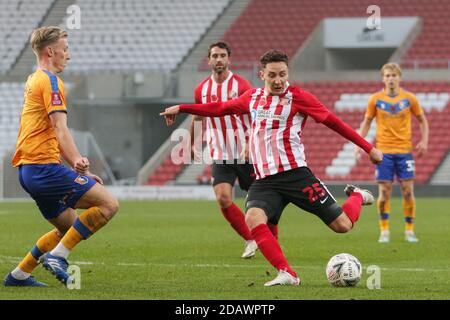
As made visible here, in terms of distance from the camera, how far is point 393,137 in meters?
14.0

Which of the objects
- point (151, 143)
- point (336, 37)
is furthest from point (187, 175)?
point (336, 37)

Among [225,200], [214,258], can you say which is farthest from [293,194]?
[225,200]

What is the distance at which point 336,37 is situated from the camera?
34.8 m

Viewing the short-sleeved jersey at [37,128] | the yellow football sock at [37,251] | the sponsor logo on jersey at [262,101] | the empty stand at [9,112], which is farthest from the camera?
the empty stand at [9,112]

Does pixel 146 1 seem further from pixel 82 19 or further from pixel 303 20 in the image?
pixel 303 20

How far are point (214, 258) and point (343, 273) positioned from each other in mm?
3303

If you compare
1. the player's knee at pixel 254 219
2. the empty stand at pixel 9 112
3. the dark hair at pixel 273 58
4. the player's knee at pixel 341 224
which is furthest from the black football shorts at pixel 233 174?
the empty stand at pixel 9 112

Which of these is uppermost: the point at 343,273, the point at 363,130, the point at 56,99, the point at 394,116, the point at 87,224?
the point at 394,116

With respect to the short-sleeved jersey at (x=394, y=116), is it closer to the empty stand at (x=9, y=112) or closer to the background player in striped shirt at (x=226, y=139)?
the background player in striped shirt at (x=226, y=139)

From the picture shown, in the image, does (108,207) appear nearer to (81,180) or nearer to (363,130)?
(81,180)

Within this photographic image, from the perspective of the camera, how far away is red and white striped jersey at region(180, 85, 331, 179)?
28.1 feet

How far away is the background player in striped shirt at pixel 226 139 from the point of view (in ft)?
38.8

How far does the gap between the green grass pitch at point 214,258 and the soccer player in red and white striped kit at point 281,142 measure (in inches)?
25.4
